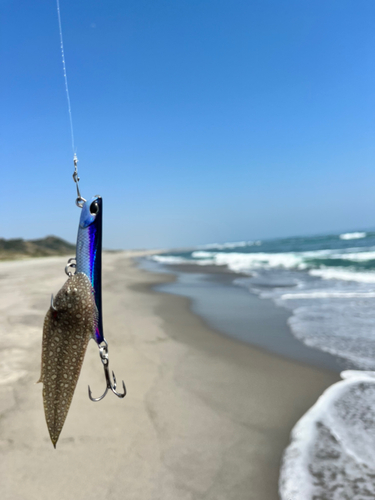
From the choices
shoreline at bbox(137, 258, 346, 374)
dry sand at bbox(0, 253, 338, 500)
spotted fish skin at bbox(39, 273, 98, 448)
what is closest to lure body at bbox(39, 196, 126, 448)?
spotted fish skin at bbox(39, 273, 98, 448)

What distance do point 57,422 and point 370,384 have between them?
436 centimetres

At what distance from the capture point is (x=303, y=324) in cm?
792

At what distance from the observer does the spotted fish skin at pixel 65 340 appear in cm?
193

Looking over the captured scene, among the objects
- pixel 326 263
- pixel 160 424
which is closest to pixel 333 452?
pixel 160 424

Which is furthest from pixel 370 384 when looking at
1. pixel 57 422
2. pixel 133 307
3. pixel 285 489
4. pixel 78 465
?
pixel 133 307

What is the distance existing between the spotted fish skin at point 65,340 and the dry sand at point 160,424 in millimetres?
1414

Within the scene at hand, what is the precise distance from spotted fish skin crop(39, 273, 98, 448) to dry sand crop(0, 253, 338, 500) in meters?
1.41

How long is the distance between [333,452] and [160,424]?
1.83 meters

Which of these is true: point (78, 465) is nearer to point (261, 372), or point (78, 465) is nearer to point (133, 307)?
point (261, 372)

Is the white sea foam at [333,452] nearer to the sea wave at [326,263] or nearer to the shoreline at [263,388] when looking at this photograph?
the shoreline at [263,388]

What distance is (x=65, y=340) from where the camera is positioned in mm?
1993

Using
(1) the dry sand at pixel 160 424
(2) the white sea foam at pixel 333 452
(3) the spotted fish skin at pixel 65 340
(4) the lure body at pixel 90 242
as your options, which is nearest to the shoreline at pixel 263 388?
(1) the dry sand at pixel 160 424

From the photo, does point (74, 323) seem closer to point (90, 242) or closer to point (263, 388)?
point (90, 242)

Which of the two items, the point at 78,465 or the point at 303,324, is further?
the point at 303,324
